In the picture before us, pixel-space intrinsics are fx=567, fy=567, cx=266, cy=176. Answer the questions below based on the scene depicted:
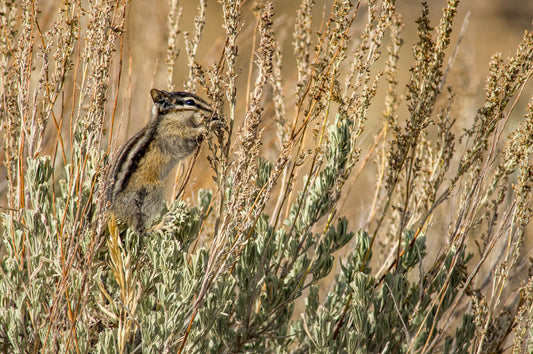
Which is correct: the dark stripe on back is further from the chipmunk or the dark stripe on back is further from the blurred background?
the blurred background

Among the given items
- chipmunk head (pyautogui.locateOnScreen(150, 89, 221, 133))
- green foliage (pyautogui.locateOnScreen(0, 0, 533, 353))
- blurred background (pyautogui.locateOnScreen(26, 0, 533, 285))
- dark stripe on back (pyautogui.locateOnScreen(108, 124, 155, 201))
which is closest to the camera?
green foliage (pyautogui.locateOnScreen(0, 0, 533, 353))

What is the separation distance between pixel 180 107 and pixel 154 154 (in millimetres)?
268

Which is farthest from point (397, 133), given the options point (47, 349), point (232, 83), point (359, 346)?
point (47, 349)

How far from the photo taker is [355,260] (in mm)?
2516

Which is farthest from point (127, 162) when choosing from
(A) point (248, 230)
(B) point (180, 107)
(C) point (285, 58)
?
(C) point (285, 58)

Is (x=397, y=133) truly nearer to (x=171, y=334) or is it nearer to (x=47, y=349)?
(x=171, y=334)

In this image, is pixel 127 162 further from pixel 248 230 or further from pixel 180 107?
pixel 248 230

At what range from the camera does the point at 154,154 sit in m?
2.63

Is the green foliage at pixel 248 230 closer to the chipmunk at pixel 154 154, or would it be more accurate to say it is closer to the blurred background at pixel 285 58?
the chipmunk at pixel 154 154

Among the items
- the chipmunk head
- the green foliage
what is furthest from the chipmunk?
the green foliage

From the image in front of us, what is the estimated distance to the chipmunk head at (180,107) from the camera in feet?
8.57

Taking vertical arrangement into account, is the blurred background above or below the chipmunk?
above

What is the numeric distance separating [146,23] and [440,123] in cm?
311

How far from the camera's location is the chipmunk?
8.04 ft
